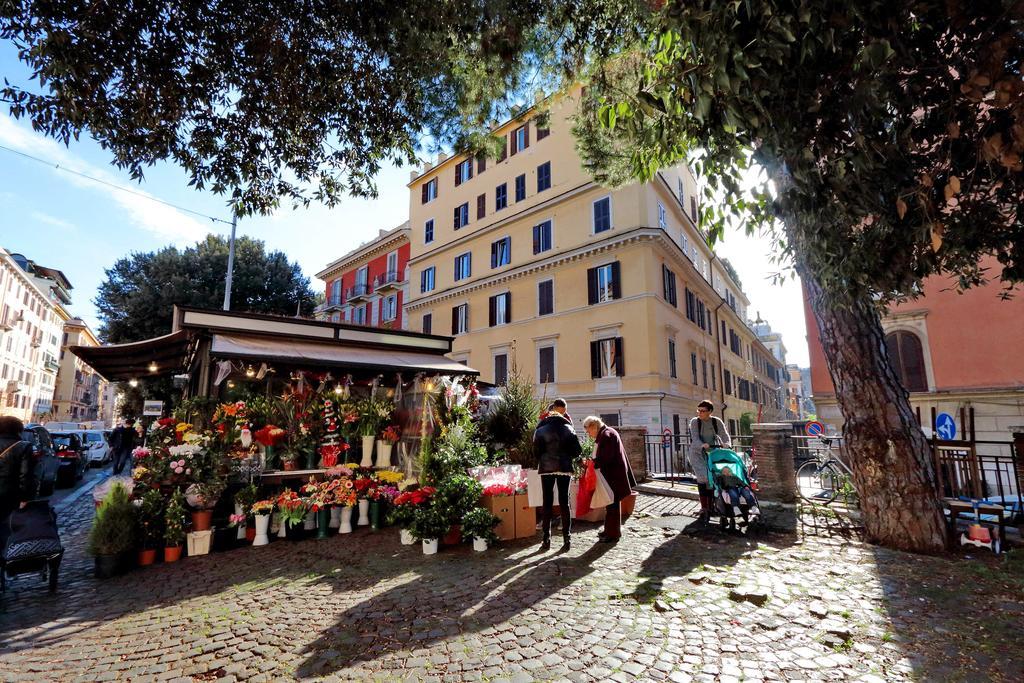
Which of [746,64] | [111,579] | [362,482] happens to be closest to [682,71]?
[746,64]

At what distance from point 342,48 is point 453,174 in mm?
23845

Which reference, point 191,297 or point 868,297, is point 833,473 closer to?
point 868,297

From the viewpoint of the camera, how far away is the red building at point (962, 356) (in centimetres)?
1595

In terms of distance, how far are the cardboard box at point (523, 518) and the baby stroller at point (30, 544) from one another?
5.38m

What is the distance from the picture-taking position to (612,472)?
269 inches

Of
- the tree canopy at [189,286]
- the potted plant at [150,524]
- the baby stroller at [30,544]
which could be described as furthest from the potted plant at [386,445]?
the tree canopy at [189,286]

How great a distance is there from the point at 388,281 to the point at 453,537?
28072 millimetres

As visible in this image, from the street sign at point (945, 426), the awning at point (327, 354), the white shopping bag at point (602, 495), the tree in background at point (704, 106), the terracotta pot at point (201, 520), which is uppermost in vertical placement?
the tree in background at point (704, 106)

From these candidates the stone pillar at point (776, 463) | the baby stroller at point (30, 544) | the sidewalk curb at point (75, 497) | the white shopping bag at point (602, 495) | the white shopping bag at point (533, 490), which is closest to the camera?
the baby stroller at point (30, 544)

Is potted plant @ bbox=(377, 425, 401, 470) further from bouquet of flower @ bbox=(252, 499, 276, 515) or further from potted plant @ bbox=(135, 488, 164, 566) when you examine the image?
potted plant @ bbox=(135, 488, 164, 566)

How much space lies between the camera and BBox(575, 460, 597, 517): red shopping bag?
7730mm

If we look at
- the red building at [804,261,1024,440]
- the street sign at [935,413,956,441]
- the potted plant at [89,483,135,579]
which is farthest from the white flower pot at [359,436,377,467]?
the red building at [804,261,1024,440]

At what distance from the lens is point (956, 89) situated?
3.67 metres

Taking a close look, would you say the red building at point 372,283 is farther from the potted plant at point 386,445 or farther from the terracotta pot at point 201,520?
the terracotta pot at point 201,520
